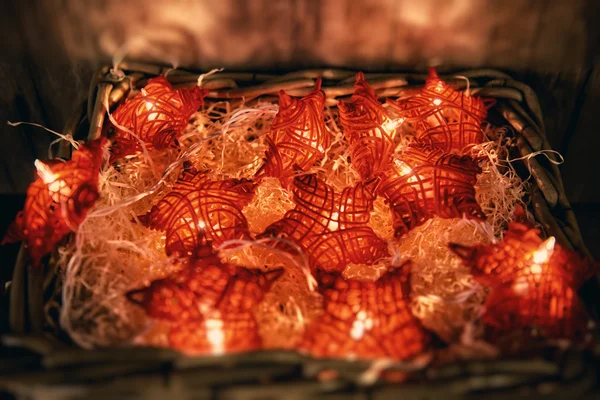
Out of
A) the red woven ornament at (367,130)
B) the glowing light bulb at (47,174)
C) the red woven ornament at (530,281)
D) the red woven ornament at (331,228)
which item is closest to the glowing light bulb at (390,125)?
the red woven ornament at (367,130)

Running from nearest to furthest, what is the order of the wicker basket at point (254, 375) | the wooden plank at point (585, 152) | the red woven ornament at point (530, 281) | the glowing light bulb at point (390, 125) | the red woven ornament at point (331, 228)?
the wicker basket at point (254, 375) → the red woven ornament at point (530, 281) → the red woven ornament at point (331, 228) → the glowing light bulb at point (390, 125) → the wooden plank at point (585, 152)

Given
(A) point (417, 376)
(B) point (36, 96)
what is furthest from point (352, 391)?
(B) point (36, 96)

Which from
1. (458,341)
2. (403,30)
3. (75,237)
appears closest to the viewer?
(458,341)

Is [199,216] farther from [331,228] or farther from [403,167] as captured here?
[403,167]

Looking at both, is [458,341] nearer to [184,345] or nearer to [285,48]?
[184,345]

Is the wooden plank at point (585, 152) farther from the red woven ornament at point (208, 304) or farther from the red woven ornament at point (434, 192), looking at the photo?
the red woven ornament at point (208, 304)

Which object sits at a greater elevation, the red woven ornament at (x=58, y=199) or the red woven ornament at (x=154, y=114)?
the red woven ornament at (x=154, y=114)
